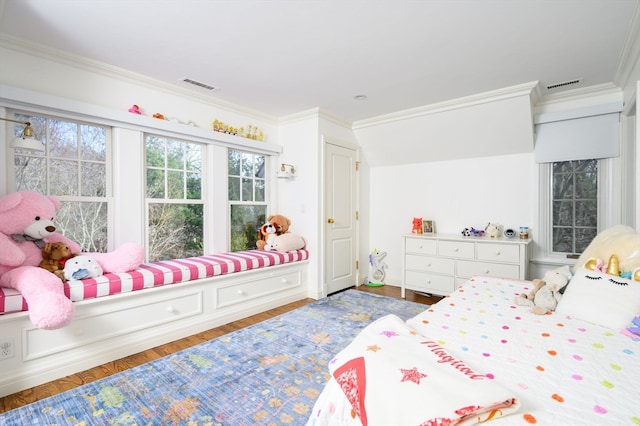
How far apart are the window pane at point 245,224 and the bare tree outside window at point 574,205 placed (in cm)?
355

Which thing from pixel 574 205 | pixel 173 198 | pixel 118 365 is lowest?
pixel 118 365

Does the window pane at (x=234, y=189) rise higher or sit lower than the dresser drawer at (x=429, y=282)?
higher

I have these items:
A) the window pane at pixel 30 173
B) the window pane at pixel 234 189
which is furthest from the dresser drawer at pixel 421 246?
the window pane at pixel 30 173

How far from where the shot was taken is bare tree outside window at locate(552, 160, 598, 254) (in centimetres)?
332

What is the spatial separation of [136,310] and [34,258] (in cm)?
78

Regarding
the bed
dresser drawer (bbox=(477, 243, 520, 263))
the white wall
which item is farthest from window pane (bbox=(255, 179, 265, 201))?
Result: the bed

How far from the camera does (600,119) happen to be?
312cm

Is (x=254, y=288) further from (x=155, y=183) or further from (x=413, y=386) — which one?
(x=413, y=386)

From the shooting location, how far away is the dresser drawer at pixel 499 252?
10.7ft

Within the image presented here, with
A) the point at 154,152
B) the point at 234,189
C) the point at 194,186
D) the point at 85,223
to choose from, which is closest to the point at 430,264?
the point at 234,189

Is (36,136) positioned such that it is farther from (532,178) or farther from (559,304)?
(532,178)

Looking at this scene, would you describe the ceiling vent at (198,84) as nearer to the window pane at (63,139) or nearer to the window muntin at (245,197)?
the window muntin at (245,197)

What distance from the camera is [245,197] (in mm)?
3932

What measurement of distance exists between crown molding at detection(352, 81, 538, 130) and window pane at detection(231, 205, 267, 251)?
72.3 inches
